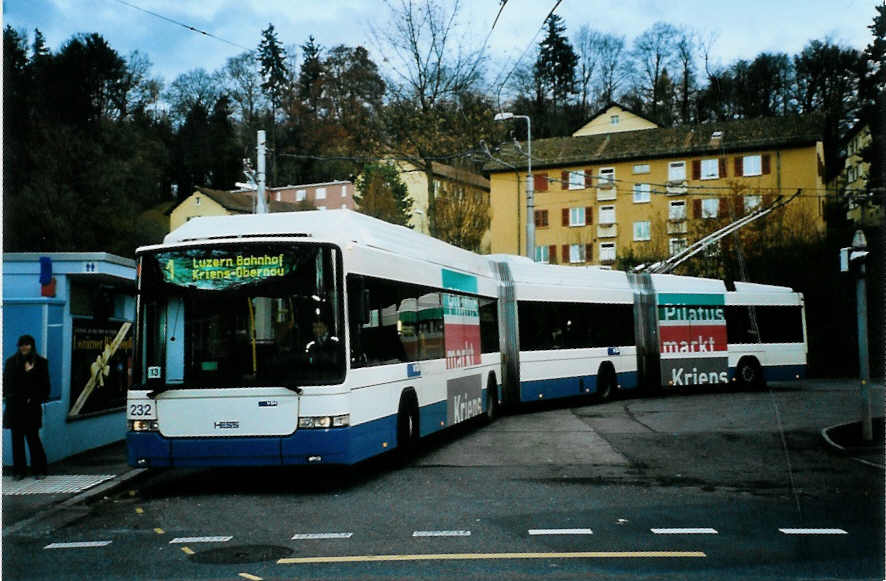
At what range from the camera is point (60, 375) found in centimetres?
1319

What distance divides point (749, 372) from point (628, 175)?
121 feet

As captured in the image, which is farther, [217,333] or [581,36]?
[581,36]

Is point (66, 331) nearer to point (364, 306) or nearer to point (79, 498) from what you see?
point (79, 498)

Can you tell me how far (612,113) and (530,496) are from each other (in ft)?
174

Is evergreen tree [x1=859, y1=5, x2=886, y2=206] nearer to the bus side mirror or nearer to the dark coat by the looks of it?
the bus side mirror

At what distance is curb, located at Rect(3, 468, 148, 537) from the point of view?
9202 mm

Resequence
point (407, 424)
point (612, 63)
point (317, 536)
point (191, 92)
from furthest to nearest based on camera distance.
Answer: point (612, 63)
point (191, 92)
point (407, 424)
point (317, 536)

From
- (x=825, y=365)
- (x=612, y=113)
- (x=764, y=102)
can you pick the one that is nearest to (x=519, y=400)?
(x=825, y=365)

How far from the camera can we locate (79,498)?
10.4 m

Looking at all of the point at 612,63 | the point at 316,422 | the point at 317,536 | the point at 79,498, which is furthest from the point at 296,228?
the point at 612,63

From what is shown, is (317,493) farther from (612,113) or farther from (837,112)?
(612,113)

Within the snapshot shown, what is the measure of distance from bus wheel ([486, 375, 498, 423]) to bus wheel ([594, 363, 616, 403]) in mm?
5028

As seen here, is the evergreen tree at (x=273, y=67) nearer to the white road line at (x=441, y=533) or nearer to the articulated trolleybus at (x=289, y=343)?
the articulated trolleybus at (x=289, y=343)

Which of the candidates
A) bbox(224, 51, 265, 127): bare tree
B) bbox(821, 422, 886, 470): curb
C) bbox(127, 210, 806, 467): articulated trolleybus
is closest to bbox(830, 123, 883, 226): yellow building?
bbox(821, 422, 886, 470): curb
